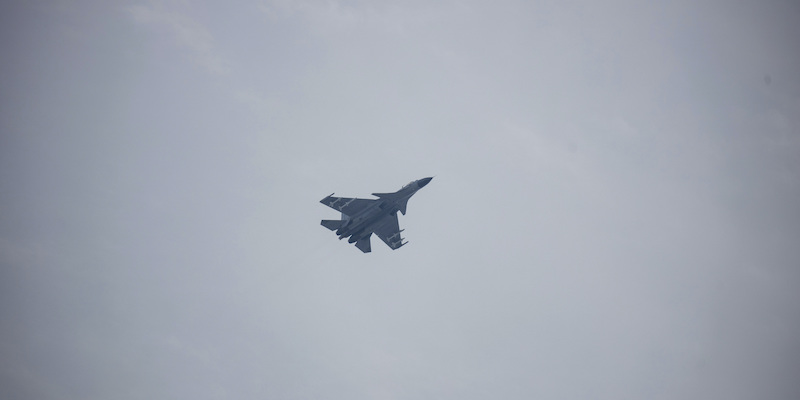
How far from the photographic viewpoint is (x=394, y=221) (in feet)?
282

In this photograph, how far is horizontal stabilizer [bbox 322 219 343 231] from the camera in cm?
8250

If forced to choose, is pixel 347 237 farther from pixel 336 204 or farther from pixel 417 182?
pixel 417 182

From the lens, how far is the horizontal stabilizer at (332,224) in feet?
271

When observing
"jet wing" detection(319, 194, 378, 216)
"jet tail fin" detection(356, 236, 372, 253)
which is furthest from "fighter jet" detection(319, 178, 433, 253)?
"jet tail fin" detection(356, 236, 372, 253)

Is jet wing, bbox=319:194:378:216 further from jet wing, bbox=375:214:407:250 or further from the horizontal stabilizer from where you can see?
jet wing, bbox=375:214:407:250

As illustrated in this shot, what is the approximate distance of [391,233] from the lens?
8700cm

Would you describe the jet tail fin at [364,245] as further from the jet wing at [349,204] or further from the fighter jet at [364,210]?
the jet wing at [349,204]

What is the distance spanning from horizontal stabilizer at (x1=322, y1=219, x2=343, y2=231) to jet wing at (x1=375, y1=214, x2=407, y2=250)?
6.49 meters

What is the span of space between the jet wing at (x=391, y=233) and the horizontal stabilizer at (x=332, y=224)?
649cm

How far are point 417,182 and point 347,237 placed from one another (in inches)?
544

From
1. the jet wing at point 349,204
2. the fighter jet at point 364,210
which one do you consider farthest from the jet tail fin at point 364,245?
the jet wing at point 349,204

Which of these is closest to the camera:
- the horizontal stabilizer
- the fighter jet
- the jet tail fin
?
the fighter jet

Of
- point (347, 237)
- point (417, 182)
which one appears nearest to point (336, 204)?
point (347, 237)

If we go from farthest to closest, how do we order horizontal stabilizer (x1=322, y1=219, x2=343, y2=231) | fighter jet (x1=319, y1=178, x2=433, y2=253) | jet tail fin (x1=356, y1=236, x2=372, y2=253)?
jet tail fin (x1=356, y1=236, x2=372, y2=253)
horizontal stabilizer (x1=322, y1=219, x2=343, y2=231)
fighter jet (x1=319, y1=178, x2=433, y2=253)
